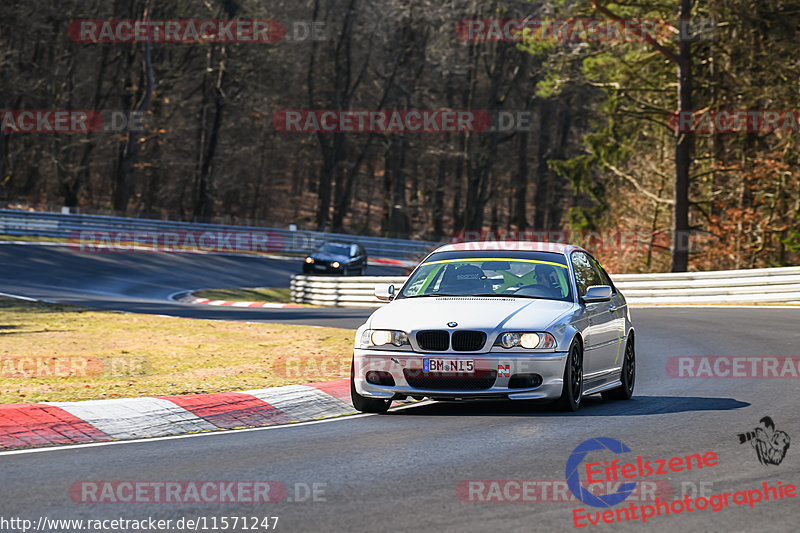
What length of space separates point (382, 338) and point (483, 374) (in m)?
0.94

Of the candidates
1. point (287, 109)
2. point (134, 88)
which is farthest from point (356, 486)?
point (287, 109)

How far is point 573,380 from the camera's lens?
982 cm

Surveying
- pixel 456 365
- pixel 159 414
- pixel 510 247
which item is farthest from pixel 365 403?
pixel 510 247

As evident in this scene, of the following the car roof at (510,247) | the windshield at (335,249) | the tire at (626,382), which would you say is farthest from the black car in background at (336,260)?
the tire at (626,382)

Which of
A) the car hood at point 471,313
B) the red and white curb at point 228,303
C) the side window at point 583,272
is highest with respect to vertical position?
the side window at point 583,272

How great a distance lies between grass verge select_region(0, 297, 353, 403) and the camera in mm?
11289

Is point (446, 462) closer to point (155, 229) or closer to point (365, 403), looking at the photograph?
point (365, 403)

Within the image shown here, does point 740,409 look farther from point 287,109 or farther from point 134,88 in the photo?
point 287,109

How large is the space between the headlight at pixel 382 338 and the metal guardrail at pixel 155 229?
3410 centimetres

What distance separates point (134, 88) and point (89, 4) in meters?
6.69

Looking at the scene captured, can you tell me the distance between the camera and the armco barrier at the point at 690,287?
25.1 meters

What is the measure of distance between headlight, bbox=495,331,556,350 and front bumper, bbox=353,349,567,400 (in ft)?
0.25

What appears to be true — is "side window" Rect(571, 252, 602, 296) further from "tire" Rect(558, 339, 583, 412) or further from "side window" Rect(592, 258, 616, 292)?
"tire" Rect(558, 339, 583, 412)

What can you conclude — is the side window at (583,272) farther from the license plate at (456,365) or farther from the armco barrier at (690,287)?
the armco barrier at (690,287)
